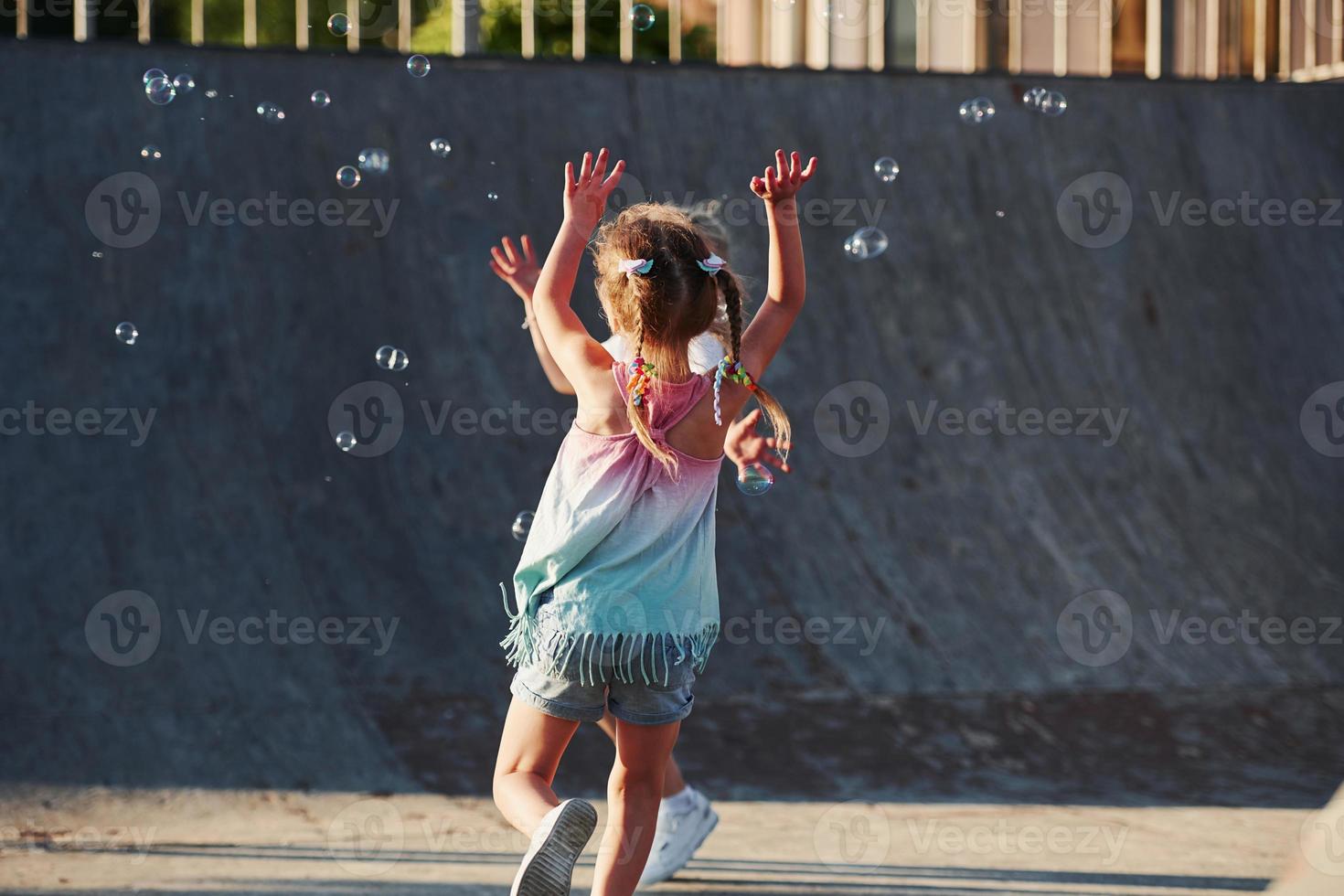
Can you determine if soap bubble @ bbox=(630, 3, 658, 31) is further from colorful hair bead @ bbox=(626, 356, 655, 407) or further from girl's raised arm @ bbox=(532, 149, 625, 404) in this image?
colorful hair bead @ bbox=(626, 356, 655, 407)

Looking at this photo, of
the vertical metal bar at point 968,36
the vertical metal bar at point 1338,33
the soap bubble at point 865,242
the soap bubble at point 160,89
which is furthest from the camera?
the vertical metal bar at point 968,36

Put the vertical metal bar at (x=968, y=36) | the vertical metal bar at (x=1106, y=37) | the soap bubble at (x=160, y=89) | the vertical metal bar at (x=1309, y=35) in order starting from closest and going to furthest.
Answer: the soap bubble at (x=160, y=89) → the vertical metal bar at (x=1309, y=35) → the vertical metal bar at (x=1106, y=37) → the vertical metal bar at (x=968, y=36)

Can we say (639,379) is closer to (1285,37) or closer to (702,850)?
(702,850)

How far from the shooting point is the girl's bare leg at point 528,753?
2.92m

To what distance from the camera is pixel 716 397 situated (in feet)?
9.87

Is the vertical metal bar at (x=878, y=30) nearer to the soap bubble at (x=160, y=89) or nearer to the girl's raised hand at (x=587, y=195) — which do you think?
the soap bubble at (x=160, y=89)

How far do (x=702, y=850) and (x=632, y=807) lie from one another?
151 centimetres

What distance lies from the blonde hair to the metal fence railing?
217 centimetres

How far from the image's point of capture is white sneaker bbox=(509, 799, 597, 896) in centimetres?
270

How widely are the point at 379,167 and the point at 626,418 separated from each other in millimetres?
3450

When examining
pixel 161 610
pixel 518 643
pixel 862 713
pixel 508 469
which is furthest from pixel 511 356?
pixel 518 643

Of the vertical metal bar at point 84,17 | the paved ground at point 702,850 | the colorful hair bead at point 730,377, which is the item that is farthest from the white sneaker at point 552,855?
the vertical metal bar at point 84,17

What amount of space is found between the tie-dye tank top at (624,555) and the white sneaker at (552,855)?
344 millimetres

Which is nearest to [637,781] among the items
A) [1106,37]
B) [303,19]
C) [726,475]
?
[726,475]
